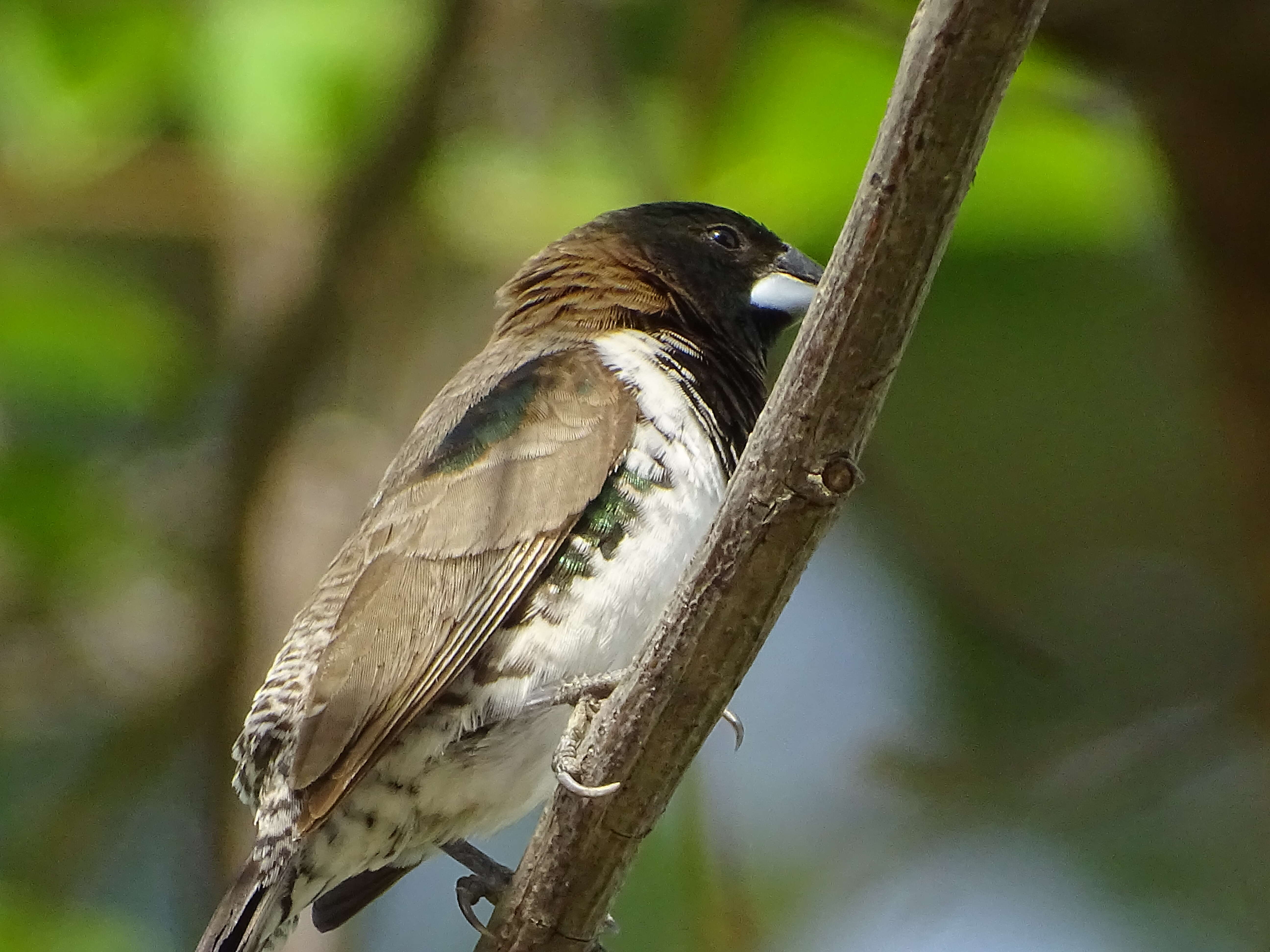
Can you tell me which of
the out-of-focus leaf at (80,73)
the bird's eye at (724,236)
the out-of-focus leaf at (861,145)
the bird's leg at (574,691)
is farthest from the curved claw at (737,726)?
the out-of-focus leaf at (80,73)

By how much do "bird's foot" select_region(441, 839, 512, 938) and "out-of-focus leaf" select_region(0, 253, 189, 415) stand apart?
172cm

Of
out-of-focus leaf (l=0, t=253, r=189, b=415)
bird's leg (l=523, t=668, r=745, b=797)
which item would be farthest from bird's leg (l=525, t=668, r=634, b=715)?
out-of-focus leaf (l=0, t=253, r=189, b=415)

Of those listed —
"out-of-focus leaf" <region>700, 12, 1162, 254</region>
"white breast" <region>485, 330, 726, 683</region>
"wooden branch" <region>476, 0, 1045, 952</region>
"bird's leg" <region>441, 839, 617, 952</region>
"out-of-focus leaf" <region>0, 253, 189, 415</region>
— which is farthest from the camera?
"out-of-focus leaf" <region>0, 253, 189, 415</region>

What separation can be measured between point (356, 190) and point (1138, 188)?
205 cm

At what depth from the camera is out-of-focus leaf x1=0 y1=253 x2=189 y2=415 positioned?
4.20 m

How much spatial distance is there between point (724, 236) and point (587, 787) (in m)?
1.93

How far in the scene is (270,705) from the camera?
3.13m

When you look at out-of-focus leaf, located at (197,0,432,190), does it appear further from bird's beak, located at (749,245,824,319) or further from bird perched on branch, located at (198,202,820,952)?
bird's beak, located at (749,245,824,319)

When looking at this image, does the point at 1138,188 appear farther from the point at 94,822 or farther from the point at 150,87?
the point at 94,822

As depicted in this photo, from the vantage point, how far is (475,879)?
10.4 ft

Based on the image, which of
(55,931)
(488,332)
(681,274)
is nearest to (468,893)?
(55,931)

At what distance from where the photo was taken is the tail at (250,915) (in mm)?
2846

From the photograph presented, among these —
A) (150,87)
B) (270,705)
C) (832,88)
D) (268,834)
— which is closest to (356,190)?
(150,87)

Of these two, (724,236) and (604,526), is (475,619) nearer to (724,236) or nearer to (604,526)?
(604,526)
